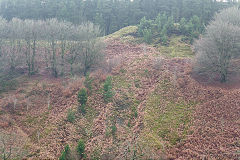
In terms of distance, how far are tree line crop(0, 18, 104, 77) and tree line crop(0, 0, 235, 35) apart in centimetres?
2112

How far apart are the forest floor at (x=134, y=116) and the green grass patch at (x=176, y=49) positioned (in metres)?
5.16

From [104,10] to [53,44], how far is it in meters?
27.8

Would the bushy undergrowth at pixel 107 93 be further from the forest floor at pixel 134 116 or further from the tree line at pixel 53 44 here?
the tree line at pixel 53 44

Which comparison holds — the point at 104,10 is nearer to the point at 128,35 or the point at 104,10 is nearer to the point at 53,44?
the point at 128,35

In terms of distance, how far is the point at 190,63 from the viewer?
2681 cm

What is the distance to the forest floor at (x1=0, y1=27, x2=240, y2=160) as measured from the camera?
1519cm

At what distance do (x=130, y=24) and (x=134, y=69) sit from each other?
89.7 feet

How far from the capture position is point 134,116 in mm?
19250

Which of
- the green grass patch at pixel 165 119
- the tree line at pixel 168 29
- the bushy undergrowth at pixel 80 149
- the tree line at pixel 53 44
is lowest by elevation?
the bushy undergrowth at pixel 80 149

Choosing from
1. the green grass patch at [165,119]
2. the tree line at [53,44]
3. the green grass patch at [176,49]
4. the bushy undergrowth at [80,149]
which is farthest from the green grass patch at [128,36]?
the bushy undergrowth at [80,149]

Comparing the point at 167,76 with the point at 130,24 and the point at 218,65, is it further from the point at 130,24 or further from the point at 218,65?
the point at 130,24

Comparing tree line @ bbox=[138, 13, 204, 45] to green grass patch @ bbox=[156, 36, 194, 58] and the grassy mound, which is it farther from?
the grassy mound

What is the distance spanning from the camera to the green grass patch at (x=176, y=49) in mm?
31891

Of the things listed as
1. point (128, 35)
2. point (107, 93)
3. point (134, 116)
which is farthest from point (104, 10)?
point (134, 116)
